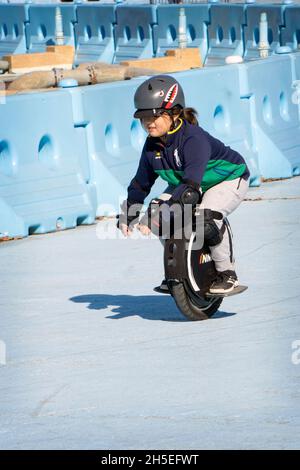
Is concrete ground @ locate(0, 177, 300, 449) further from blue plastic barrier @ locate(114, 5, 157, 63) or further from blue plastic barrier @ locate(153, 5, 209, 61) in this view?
blue plastic barrier @ locate(114, 5, 157, 63)

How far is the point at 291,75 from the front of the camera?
43.7ft

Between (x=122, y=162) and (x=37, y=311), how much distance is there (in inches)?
142

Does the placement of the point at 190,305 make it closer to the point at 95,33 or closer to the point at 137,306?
the point at 137,306

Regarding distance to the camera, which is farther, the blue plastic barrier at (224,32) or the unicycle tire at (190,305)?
the blue plastic barrier at (224,32)

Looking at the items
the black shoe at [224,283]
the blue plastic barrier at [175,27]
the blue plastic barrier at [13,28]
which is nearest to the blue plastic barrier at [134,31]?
the blue plastic barrier at [175,27]

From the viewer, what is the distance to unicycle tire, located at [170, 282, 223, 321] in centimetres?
703

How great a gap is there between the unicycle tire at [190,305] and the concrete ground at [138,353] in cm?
6

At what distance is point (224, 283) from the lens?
23.7 feet

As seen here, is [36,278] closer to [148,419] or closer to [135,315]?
[135,315]

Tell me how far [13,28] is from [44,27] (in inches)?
36.1

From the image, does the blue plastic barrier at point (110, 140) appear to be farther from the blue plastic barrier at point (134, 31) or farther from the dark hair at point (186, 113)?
the blue plastic barrier at point (134, 31)

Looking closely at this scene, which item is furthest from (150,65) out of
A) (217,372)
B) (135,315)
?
(217,372)

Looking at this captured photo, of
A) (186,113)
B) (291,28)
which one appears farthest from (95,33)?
(186,113)

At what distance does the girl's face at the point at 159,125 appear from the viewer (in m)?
6.96
